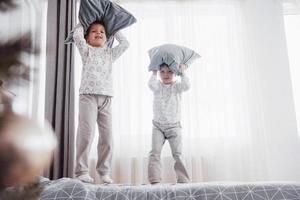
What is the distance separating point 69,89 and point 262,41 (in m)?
1.47

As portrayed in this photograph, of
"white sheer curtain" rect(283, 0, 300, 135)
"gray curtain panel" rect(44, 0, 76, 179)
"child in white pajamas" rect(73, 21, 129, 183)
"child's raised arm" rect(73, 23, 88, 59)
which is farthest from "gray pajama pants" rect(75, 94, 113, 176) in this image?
"white sheer curtain" rect(283, 0, 300, 135)

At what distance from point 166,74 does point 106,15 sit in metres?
0.49

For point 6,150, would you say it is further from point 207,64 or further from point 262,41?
point 262,41

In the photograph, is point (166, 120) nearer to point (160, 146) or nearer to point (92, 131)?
point (160, 146)

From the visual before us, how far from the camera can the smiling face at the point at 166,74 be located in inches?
75.4

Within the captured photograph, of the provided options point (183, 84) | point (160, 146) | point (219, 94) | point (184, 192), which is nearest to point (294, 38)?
point (219, 94)

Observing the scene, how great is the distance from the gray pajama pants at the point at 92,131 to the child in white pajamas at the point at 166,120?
299mm

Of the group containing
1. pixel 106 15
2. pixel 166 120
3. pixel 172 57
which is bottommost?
pixel 166 120

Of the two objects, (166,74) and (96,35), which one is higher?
(96,35)

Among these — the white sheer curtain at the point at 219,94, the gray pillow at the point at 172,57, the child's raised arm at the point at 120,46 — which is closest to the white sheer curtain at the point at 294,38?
the white sheer curtain at the point at 219,94

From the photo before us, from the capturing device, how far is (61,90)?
6.79 ft

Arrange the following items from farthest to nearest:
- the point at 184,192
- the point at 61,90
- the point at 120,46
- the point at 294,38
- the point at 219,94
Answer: the point at 294,38
the point at 219,94
the point at 61,90
the point at 120,46
the point at 184,192

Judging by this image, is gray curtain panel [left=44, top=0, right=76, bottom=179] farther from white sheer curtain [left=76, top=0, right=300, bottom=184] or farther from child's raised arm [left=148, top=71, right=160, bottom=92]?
child's raised arm [left=148, top=71, right=160, bottom=92]

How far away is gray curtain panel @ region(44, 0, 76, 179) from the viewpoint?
6.44 feet
